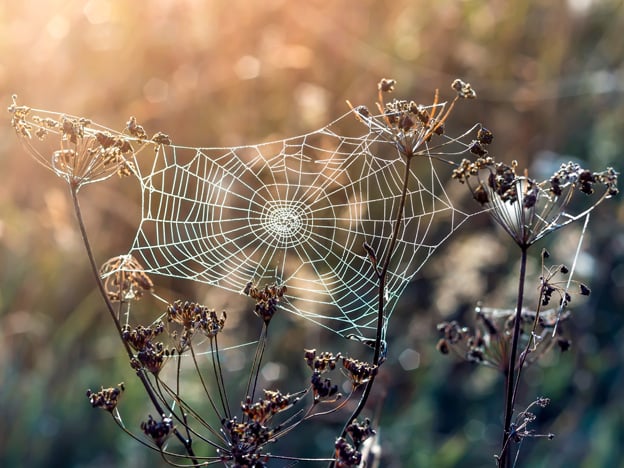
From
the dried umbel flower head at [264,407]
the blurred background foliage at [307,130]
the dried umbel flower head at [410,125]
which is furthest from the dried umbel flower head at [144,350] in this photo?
the blurred background foliage at [307,130]

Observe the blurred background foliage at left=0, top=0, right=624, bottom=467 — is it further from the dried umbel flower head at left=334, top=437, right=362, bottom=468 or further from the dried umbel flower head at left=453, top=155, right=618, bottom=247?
the dried umbel flower head at left=334, top=437, right=362, bottom=468

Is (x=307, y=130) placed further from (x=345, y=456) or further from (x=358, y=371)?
(x=345, y=456)

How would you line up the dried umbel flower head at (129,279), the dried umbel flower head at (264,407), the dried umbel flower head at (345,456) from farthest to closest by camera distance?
the dried umbel flower head at (129,279) → the dried umbel flower head at (264,407) → the dried umbel flower head at (345,456)

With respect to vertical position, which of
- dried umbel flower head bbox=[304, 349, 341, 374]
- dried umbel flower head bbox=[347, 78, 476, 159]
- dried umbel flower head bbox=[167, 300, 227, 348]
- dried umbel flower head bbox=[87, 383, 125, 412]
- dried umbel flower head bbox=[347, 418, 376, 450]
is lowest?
dried umbel flower head bbox=[347, 418, 376, 450]

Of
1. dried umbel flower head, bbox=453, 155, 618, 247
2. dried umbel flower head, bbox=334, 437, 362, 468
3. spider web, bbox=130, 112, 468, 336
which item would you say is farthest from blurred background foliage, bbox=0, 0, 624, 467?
dried umbel flower head, bbox=334, 437, 362, 468

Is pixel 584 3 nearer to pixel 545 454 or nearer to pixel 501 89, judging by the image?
pixel 501 89

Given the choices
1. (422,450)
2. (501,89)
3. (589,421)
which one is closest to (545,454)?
(589,421)

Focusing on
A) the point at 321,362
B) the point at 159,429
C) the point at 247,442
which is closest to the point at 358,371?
the point at 321,362

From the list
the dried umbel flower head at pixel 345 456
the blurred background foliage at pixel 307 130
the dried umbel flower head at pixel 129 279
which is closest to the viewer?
the dried umbel flower head at pixel 345 456

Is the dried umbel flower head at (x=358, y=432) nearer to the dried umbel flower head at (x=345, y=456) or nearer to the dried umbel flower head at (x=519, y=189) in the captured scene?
the dried umbel flower head at (x=345, y=456)
